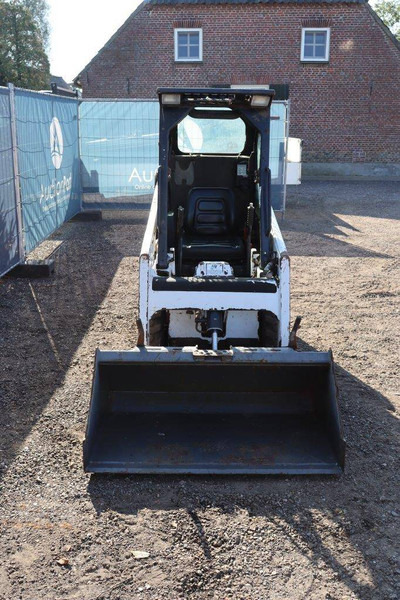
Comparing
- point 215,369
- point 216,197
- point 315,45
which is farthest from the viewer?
point 315,45

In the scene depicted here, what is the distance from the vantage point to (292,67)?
24.5 meters

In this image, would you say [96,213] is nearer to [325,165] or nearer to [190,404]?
[190,404]

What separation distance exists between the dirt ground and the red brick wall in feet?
61.0

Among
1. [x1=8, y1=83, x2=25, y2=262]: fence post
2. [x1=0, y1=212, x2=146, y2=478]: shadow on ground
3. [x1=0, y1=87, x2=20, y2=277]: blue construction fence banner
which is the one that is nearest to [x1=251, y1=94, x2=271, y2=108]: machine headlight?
[x1=0, y1=212, x2=146, y2=478]: shadow on ground

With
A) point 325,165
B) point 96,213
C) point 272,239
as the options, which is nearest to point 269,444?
point 272,239

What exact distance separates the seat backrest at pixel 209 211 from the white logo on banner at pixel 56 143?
224 inches

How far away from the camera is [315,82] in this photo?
24453 millimetres

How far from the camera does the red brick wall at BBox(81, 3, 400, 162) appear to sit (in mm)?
24062

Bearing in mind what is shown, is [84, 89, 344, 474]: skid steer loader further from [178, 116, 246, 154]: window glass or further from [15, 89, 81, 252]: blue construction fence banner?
[15, 89, 81, 252]: blue construction fence banner

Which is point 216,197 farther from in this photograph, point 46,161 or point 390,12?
point 390,12

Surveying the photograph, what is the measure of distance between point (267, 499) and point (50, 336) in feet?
12.5

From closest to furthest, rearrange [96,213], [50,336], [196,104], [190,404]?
[190,404] → [196,104] → [50,336] → [96,213]

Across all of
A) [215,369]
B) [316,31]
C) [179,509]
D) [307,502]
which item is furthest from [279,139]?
[179,509]

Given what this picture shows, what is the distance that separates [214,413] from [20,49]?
36678mm
